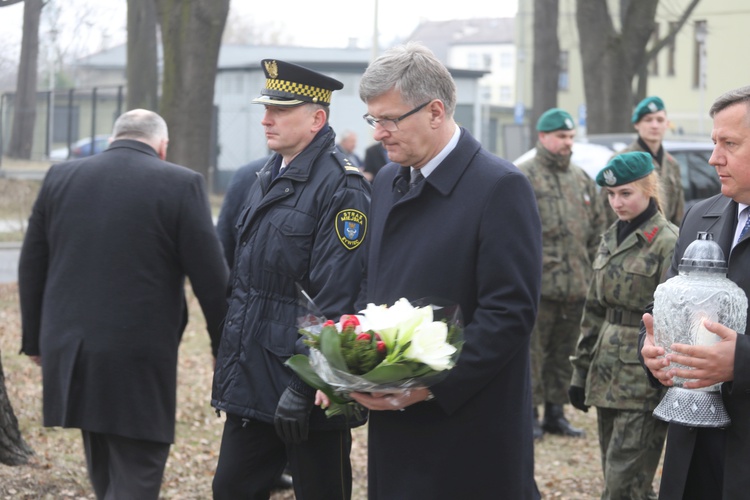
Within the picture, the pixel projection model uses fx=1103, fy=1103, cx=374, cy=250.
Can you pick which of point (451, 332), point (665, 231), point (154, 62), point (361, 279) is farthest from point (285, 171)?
point (154, 62)

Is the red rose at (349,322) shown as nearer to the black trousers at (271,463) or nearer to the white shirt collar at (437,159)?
the white shirt collar at (437,159)

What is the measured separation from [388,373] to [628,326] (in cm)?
283

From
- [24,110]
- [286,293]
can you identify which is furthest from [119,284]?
[24,110]

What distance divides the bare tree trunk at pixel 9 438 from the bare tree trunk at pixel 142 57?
423 inches

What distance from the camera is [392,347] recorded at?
3412 millimetres

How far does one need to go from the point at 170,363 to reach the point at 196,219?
28.6 inches

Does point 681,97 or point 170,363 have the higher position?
point 681,97

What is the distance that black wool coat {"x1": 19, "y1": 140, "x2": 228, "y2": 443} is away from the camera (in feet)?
17.1

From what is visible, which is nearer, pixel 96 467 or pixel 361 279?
pixel 361 279

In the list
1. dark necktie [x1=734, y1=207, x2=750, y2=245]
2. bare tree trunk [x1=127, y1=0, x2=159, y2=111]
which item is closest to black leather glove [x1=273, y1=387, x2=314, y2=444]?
dark necktie [x1=734, y1=207, x2=750, y2=245]

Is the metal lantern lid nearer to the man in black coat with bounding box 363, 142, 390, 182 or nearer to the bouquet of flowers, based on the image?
the bouquet of flowers

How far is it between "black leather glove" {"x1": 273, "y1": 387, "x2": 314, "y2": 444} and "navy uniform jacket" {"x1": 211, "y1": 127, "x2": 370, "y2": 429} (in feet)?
0.34

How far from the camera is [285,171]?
479 cm

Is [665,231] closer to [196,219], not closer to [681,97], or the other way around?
[196,219]
